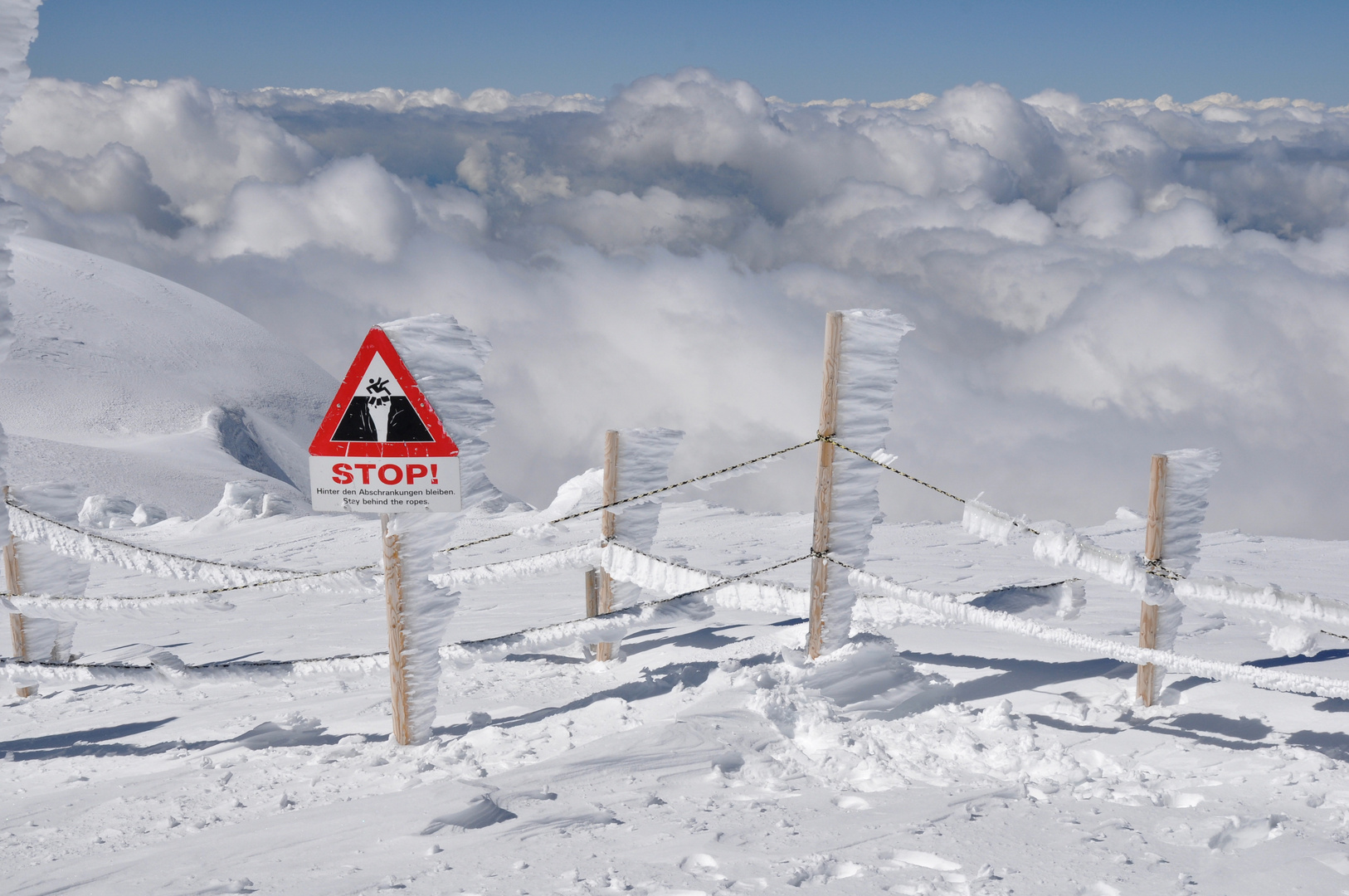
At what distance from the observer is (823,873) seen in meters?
3.32

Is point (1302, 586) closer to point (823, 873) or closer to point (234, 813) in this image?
point (823, 873)

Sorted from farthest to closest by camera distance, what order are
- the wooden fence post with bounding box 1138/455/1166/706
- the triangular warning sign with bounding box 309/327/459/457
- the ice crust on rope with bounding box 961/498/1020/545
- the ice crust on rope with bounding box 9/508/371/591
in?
1. the ice crust on rope with bounding box 9/508/371/591
2. the wooden fence post with bounding box 1138/455/1166/706
3. the ice crust on rope with bounding box 961/498/1020/545
4. the triangular warning sign with bounding box 309/327/459/457

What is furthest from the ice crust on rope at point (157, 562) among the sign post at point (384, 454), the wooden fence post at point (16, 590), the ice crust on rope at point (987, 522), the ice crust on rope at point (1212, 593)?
the ice crust on rope at point (1212, 593)

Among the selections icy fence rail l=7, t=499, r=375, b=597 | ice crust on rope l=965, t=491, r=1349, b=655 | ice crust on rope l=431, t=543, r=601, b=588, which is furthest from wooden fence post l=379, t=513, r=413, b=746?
ice crust on rope l=965, t=491, r=1349, b=655

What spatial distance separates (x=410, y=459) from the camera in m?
4.85

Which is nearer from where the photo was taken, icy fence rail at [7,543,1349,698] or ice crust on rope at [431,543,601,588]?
icy fence rail at [7,543,1349,698]

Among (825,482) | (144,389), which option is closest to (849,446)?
(825,482)

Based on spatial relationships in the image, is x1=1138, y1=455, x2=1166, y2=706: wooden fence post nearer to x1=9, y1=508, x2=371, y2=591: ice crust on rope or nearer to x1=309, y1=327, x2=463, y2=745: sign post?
x1=309, y1=327, x2=463, y2=745: sign post

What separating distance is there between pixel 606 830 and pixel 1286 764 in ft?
11.2

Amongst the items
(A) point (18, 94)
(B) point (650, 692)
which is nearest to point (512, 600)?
(B) point (650, 692)

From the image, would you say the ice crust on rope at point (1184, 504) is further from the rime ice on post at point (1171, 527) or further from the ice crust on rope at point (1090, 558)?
the ice crust on rope at point (1090, 558)

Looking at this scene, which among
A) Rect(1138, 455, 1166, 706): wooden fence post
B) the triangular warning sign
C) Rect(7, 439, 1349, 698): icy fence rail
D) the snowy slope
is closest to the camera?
the triangular warning sign

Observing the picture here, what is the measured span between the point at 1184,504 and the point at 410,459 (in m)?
4.51

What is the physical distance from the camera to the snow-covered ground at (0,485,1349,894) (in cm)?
342
